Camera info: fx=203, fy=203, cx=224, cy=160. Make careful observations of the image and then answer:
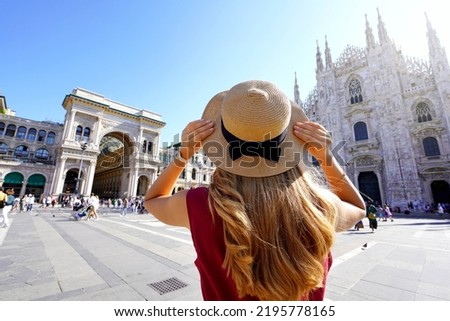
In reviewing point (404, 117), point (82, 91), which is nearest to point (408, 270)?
point (404, 117)

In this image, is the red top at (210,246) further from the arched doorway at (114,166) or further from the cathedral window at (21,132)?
the cathedral window at (21,132)

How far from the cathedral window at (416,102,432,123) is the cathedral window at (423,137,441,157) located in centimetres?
232

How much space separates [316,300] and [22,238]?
8608mm

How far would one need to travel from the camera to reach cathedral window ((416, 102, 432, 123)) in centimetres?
2236

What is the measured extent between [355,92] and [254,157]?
3325 centimetres

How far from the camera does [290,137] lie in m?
1.14

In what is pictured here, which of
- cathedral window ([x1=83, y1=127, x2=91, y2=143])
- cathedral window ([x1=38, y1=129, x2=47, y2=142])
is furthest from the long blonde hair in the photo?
cathedral window ([x1=38, y1=129, x2=47, y2=142])

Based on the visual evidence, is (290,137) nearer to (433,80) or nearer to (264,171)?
(264,171)

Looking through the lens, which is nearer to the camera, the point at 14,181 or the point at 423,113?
the point at 423,113

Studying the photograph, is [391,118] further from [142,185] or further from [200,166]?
[142,185]

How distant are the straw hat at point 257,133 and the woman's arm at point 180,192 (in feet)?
0.48

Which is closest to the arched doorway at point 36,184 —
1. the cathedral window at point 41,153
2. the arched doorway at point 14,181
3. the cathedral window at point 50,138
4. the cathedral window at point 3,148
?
the arched doorway at point 14,181

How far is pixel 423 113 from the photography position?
22703 millimetres

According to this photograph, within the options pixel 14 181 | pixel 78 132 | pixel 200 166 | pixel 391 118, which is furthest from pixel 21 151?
pixel 391 118
